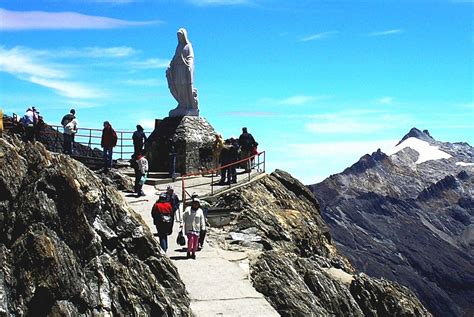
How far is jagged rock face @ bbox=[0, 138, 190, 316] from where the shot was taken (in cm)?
1191

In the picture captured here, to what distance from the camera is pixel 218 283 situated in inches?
602

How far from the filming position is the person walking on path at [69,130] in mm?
26344

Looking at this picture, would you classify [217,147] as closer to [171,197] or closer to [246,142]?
[246,142]

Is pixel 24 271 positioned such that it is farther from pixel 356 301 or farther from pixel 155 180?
pixel 155 180

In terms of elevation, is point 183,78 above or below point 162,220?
above

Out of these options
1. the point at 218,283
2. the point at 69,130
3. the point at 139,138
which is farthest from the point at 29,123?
the point at 218,283

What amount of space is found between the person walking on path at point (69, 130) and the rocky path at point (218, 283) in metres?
8.68

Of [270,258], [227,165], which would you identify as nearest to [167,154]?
[227,165]

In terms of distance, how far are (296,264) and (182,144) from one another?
11.3 meters

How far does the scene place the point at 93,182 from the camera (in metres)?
14.3

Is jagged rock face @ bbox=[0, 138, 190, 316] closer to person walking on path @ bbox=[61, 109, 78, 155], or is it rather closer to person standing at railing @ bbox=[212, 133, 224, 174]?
person walking on path @ bbox=[61, 109, 78, 155]

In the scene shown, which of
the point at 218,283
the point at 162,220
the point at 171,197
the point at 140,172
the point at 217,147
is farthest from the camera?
the point at 217,147

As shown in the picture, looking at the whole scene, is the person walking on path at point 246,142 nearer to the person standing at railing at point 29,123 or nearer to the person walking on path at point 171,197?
the person standing at railing at point 29,123

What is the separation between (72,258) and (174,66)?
18.0 metres
